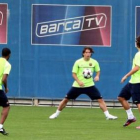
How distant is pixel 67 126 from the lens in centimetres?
1506

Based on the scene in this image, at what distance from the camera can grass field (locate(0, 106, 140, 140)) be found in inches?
516

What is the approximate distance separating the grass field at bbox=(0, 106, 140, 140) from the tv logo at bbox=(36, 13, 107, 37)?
2106 millimetres

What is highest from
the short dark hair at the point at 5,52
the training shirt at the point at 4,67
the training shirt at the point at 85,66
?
the short dark hair at the point at 5,52

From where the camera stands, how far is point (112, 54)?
65.4 ft

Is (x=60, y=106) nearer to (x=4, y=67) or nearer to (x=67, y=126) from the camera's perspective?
(x=67, y=126)

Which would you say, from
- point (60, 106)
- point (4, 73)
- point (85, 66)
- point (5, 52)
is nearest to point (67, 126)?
point (60, 106)

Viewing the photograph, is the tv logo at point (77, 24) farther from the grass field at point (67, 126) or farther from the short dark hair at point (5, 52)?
the short dark hair at point (5, 52)

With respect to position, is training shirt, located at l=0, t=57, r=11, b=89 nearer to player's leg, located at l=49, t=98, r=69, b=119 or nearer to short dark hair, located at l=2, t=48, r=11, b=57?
short dark hair, located at l=2, t=48, r=11, b=57

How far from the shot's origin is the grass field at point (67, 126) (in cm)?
1310

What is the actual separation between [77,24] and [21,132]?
21.8 feet

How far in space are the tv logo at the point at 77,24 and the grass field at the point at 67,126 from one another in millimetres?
2106

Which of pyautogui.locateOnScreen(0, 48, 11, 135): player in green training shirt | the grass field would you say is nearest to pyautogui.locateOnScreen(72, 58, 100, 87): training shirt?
the grass field

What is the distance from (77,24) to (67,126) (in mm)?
5307

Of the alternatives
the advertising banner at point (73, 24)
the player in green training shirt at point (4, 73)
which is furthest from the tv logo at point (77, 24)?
the player in green training shirt at point (4, 73)
